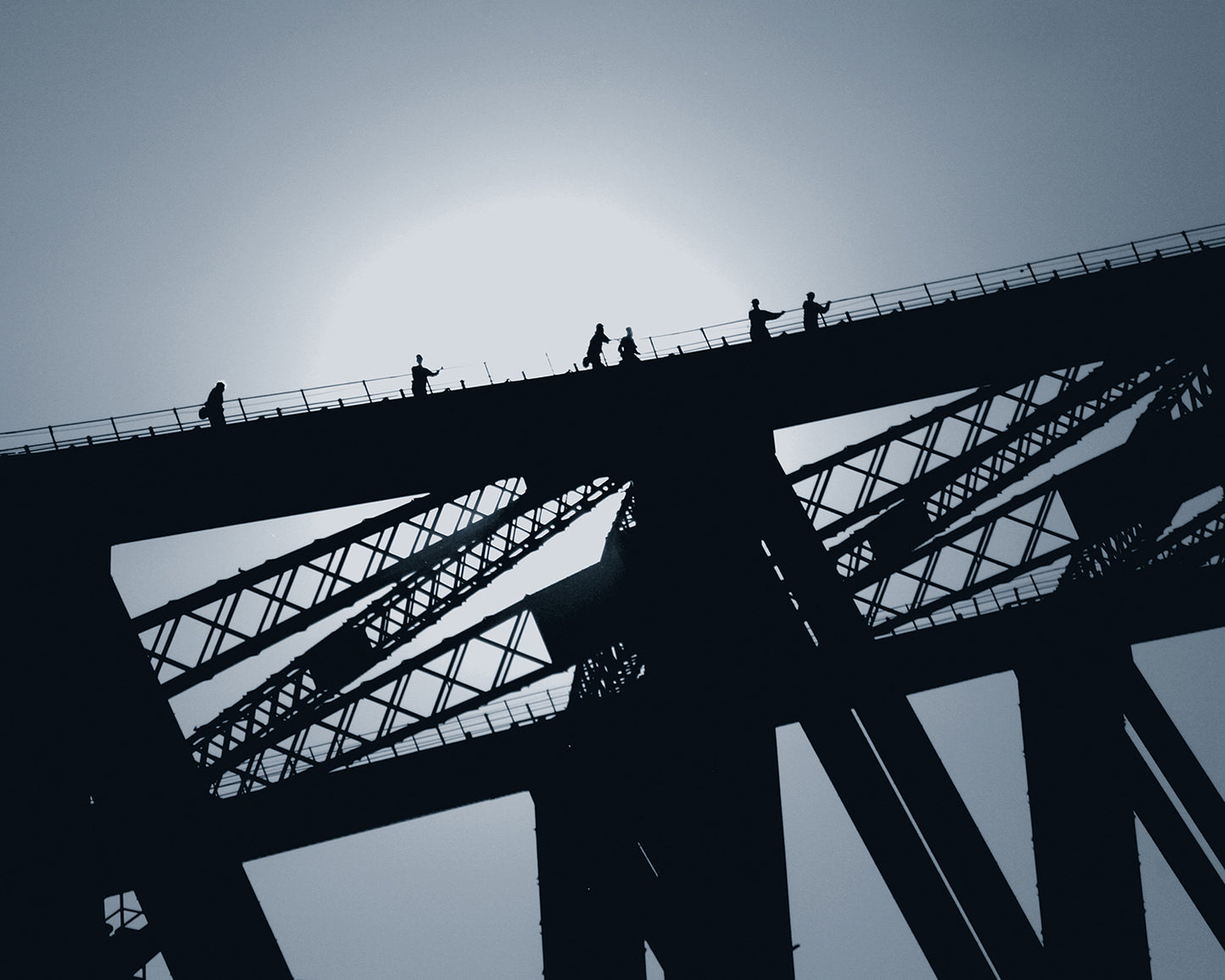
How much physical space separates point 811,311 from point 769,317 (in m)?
0.70

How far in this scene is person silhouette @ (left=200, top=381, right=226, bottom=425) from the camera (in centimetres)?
1612

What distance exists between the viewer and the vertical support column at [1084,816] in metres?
15.8

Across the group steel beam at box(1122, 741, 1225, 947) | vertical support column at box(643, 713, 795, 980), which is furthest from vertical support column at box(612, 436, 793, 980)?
steel beam at box(1122, 741, 1225, 947)

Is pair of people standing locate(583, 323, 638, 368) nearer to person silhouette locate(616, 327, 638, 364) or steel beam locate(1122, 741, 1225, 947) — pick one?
person silhouette locate(616, 327, 638, 364)

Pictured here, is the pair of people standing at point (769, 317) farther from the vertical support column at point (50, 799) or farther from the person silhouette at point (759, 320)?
the vertical support column at point (50, 799)

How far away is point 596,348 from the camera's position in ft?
56.3

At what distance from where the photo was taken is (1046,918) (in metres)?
16.1

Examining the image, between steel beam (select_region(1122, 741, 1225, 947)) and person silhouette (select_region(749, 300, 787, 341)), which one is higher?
person silhouette (select_region(749, 300, 787, 341))

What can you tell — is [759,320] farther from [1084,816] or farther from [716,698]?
[1084,816]

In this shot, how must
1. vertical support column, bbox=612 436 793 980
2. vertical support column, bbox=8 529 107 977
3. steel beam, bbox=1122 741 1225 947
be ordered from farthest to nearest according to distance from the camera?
steel beam, bbox=1122 741 1225 947 → vertical support column, bbox=612 436 793 980 → vertical support column, bbox=8 529 107 977

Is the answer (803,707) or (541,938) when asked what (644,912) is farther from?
(803,707)

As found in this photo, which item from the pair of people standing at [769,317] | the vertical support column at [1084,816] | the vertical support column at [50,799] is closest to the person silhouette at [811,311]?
the pair of people standing at [769,317]

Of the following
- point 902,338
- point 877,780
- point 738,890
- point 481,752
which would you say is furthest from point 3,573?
point 902,338

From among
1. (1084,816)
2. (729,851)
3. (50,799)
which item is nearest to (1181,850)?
(1084,816)
